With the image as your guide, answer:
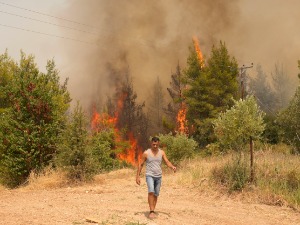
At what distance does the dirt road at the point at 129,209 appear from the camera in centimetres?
837

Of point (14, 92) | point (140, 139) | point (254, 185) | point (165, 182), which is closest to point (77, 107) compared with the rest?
point (14, 92)

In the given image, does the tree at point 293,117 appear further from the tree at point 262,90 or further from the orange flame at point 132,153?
the tree at point 262,90

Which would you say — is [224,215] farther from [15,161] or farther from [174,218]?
[15,161]

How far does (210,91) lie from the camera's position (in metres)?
33.2

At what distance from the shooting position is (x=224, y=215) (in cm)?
1010

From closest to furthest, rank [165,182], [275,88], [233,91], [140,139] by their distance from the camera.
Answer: [165,182], [233,91], [140,139], [275,88]

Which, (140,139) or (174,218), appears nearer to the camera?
(174,218)

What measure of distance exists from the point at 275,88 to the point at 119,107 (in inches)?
1362

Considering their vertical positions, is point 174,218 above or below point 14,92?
below

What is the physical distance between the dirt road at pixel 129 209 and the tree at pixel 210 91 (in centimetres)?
1935

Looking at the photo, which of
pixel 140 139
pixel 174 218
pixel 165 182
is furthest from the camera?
pixel 140 139

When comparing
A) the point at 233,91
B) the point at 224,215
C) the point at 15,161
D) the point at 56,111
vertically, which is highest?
the point at 233,91

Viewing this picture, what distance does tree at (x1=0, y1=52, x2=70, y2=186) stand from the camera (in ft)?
54.2

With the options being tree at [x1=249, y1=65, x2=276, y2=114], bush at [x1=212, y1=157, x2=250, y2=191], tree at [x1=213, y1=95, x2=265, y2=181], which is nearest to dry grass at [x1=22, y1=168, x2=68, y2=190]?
bush at [x1=212, y1=157, x2=250, y2=191]
